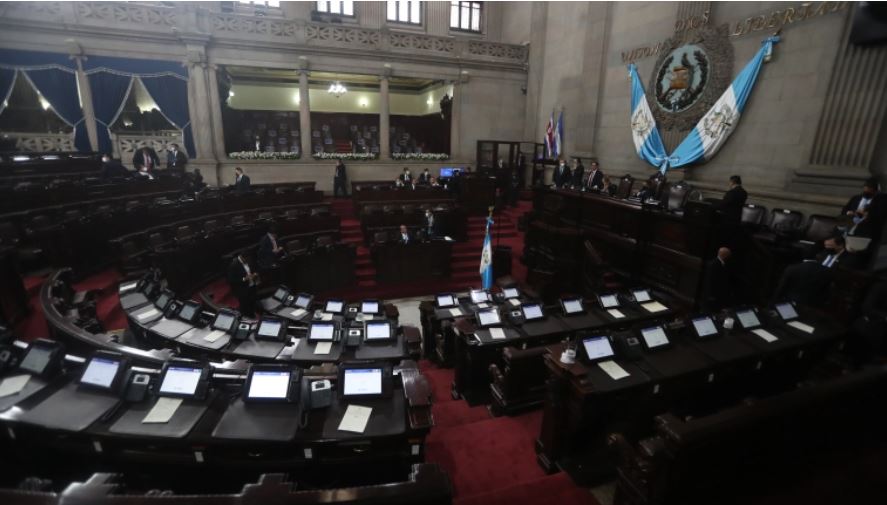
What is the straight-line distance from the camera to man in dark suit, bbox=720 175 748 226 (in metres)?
6.21

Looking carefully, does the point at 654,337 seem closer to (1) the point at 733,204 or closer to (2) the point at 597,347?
(2) the point at 597,347

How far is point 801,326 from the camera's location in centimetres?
437

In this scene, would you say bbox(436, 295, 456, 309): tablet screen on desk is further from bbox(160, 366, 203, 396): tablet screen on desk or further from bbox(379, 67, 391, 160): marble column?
bbox(379, 67, 391, 160): marble column

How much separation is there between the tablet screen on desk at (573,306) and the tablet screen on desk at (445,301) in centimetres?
160

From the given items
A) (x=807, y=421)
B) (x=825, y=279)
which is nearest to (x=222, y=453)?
(x=807, y=421)

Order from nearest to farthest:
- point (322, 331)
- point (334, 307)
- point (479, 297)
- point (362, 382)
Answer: point (362, 382) < point (322, 331) < point (334, 307) < point (479, 297)

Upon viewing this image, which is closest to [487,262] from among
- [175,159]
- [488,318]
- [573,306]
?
[573,306]

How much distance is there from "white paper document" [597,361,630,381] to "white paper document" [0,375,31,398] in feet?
14.2

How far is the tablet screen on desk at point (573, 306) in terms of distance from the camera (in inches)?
196

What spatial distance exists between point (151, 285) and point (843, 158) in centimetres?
1105

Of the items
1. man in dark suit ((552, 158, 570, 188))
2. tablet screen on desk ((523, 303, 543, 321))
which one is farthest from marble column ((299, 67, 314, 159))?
tablet screen on desk ((523, 303, 543, 321))

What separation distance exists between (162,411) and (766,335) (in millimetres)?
5437

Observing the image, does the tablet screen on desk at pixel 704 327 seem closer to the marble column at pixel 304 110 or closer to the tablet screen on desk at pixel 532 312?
the tablet screen on desk at pixel 532 312

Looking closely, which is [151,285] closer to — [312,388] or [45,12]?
[312,388]
